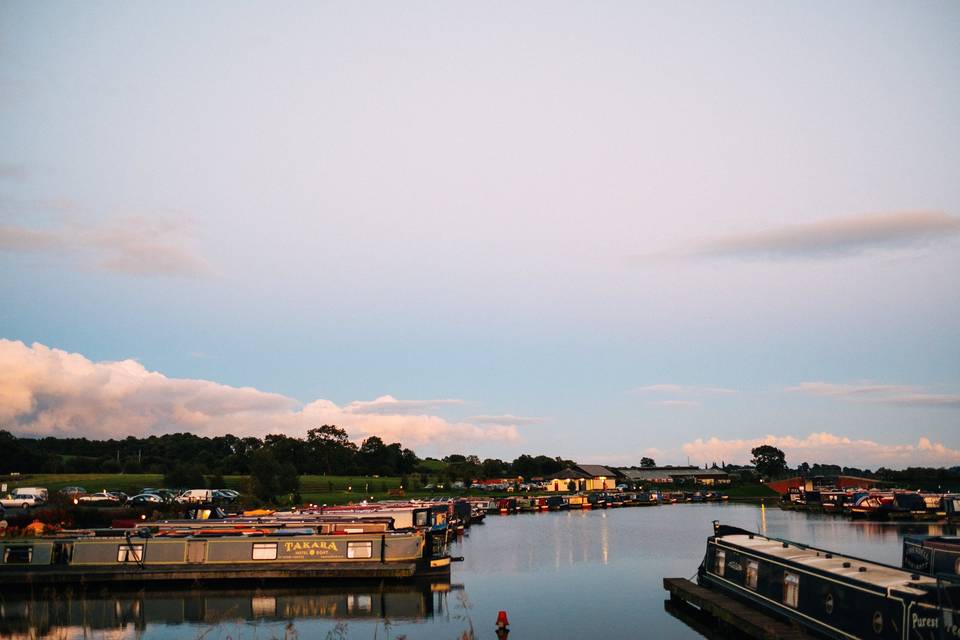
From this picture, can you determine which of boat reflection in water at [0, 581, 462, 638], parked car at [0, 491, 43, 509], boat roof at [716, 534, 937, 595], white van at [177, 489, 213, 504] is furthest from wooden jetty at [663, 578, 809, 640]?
white van at [177, 489, 213, 504]

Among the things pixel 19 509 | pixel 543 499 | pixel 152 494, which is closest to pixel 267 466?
pixel 152 494

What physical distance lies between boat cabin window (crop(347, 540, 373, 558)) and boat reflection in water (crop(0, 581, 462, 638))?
1483 mm

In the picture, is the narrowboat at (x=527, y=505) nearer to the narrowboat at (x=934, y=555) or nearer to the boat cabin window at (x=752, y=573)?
the narrowboat at (x=934, y=555)

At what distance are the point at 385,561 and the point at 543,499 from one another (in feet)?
262

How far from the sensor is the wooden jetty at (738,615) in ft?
84.2

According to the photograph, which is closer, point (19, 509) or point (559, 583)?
point (559, 583)

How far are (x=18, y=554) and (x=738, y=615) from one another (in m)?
33.0

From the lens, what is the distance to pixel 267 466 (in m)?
95.0

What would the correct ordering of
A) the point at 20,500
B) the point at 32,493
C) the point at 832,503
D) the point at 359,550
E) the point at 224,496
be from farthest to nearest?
the point at 832,503, the point at 224,496, the point at 32,493, the point at 20,500, the point at 359,550

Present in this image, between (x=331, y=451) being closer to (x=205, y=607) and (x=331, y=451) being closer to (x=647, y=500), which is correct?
(x=647, y=500)

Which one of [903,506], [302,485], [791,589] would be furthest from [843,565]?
[302,485]

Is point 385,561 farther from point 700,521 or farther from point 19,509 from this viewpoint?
point 700,521

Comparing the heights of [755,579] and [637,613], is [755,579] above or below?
above

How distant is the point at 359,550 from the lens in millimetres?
41438
